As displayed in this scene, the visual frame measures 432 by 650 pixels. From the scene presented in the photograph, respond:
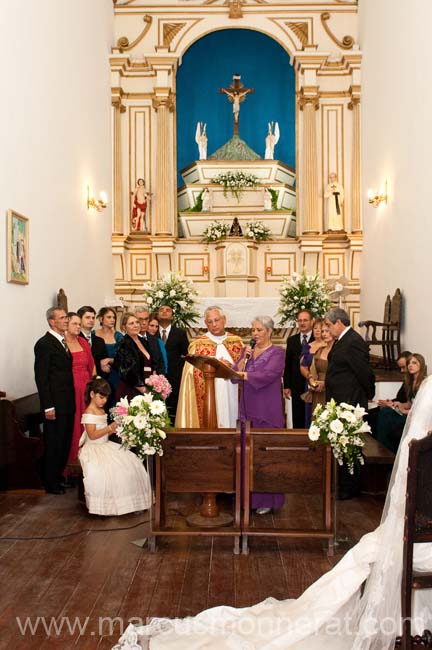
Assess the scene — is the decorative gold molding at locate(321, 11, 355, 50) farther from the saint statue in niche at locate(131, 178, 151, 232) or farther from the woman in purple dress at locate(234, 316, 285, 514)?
the woman in purple dress at locate(234, 316, 285, 514)

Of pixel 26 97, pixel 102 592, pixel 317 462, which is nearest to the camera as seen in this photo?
pixel 102 592

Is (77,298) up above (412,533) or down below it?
above

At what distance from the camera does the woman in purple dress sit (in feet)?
18.4

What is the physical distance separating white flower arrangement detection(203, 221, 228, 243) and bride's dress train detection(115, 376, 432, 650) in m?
9.24

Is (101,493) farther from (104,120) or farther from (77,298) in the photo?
(104,120)

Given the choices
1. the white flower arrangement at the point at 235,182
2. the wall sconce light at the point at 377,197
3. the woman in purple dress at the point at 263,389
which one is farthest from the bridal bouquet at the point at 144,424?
the white flower arrangement at the point at 235,182

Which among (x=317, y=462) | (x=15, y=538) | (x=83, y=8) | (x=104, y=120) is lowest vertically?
(x=15, y=538)

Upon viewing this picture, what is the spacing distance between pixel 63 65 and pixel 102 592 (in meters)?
7.30

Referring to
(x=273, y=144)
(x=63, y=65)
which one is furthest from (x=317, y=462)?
(x=273, y=144)

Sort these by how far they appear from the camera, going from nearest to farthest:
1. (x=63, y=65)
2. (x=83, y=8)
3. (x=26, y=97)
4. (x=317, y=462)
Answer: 1. (x=317, y=462)
2. (x=26, y=97)
3. (x=63, y=65)
4. (x=83, y=8)

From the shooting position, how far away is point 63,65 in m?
9.27

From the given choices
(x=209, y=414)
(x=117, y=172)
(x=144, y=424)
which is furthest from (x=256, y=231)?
(x=144, y=424)

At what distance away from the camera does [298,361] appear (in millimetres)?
7297

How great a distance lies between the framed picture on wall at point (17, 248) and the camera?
7074mm
